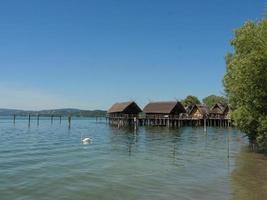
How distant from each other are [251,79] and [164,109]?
6404cm

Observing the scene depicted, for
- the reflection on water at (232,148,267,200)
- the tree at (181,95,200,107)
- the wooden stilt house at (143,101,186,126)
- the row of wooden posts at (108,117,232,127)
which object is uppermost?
the tree at (181,95,200,107)

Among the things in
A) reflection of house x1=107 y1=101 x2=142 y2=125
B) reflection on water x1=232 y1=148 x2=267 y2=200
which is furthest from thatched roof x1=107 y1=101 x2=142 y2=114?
reflection on water x1=232 y1=148 x2=267 y2=200

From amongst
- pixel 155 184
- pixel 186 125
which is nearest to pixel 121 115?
pixel 186 125

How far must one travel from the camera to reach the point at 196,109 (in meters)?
100

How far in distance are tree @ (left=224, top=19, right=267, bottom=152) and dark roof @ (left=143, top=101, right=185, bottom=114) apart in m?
58.0

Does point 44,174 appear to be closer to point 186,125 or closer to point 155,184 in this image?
point 155,184

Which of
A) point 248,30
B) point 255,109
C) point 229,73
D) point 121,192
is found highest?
point 248,30

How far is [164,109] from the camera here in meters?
91.2

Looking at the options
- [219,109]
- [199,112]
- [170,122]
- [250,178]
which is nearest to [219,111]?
[219,109]

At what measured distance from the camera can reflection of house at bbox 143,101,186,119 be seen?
295ft

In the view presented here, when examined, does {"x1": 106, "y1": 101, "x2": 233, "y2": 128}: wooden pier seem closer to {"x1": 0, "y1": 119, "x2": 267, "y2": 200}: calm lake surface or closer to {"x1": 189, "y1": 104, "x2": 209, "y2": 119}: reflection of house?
{"x1": 189, "y1": 104, "x2": 209, "y2": 119}: reflection of house

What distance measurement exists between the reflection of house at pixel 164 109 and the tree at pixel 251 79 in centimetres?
5799

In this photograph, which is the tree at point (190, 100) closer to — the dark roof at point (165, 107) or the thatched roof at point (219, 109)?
the thatched roof at point (219, 109)

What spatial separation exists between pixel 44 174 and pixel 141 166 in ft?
21.7
